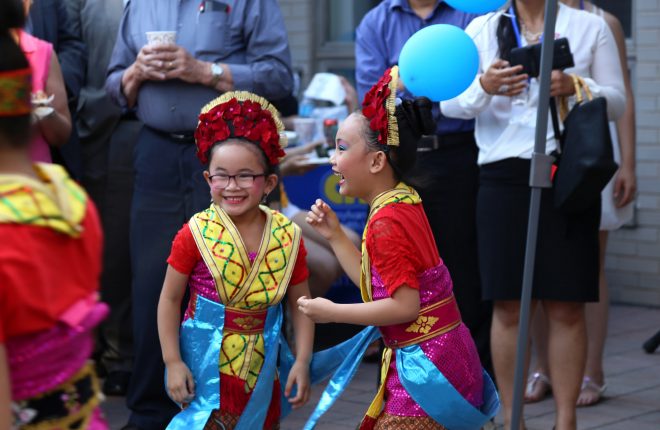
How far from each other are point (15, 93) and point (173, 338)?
1.98m

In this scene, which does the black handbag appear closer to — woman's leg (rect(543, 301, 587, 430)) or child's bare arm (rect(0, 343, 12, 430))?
woman's leg (rect(543, 301, 587, 430))

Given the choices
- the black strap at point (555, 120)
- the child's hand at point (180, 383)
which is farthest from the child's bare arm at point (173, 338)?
the black strap at point (555, 120)

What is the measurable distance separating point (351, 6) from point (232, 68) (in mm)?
4282

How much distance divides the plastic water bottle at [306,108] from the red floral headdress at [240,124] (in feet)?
12.5

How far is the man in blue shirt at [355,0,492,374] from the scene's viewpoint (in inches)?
222

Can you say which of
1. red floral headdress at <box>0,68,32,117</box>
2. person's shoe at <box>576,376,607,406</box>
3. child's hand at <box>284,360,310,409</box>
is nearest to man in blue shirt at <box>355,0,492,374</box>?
person's shoe at <box>576,376,607,406</box>

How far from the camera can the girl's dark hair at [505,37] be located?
489 cm

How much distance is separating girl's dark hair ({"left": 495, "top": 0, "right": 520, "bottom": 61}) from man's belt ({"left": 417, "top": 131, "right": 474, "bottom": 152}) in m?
0.75

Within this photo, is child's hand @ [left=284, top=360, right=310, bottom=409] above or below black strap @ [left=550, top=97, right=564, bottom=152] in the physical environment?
below

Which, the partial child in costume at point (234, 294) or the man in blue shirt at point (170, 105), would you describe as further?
the man in blue shirt at point (170, 105)

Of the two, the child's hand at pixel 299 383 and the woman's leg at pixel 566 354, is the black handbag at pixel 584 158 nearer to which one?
the woman's leg at pixel 566 354

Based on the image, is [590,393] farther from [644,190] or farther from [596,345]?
[644,190]

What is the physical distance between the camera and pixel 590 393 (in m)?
5.79

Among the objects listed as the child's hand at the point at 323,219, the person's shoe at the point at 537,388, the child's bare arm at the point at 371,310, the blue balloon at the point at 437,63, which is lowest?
the person's shoe at the point at 537,388
